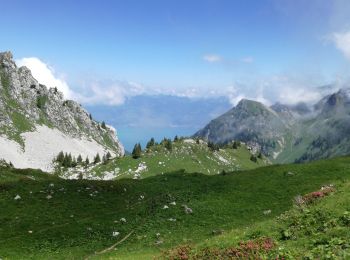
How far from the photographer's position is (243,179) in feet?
210

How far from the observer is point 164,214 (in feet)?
159

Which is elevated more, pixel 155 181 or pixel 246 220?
pixel 155 181

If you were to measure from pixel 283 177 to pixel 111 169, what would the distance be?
143986mm

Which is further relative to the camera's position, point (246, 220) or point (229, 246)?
point (246, 220)

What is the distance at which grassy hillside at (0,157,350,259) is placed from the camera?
99.8 feet

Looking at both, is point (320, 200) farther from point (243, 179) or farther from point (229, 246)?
point (243, 179)

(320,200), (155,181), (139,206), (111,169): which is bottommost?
(320,200)

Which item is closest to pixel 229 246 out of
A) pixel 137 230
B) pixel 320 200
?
pixel 320 200

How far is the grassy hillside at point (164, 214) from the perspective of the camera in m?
30.4

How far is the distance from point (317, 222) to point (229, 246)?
21.4 feet

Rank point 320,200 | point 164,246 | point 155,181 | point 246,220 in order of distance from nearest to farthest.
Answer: point 320,200 < point 164,246 < point 246,220 < point 155,181

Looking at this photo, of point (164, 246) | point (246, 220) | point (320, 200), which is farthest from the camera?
point (246, 220)

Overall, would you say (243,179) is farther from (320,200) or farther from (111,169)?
(111,169)

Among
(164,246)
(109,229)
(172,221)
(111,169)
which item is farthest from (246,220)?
(111,169)
